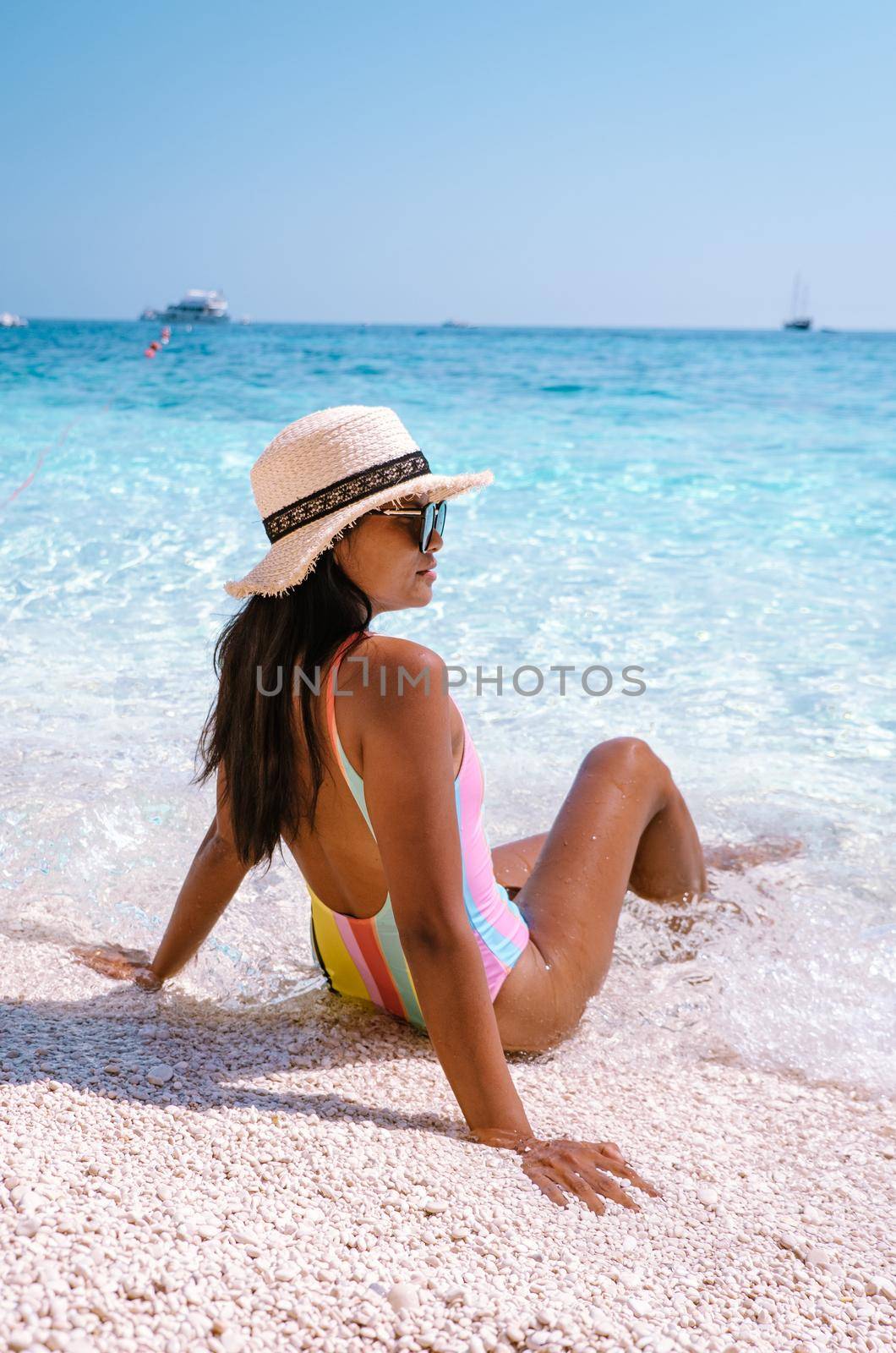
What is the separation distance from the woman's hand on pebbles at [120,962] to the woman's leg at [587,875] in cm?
84

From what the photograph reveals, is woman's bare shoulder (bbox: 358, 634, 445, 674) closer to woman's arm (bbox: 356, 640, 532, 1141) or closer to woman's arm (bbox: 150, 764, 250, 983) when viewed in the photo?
woman's arm (bbox: 356, 640, 532, 1141)

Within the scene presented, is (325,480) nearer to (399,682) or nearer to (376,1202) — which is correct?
(399,682)

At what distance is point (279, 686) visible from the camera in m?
1.93

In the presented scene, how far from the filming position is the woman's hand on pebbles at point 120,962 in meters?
2.56

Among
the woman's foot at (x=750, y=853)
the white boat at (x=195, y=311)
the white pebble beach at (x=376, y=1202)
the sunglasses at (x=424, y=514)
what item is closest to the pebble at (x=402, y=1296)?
the white pebble beach at (x=376, y=1202)

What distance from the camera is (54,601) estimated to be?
6.37 m

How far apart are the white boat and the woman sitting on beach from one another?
72025 millimetres

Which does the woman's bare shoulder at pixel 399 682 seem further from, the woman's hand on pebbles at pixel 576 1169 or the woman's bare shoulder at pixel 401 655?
the woman's hand on pebbles at pixel 576 1169

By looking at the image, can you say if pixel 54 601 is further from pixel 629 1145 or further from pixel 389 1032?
pixel 629 1145

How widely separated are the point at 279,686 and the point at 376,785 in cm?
26

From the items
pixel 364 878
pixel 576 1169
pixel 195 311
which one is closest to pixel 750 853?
pixel 364 878

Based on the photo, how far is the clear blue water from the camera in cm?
297

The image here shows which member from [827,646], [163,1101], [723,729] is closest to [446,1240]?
[163,1101]

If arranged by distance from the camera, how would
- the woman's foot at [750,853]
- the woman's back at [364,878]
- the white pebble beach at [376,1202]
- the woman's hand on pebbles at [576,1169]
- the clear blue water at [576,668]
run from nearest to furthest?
the white pebble beach at [376,1202]
the woman's hand on pebbles at [576,1169]
the woman's back at [364,878]
the clear blue water at [576,668]
the woman's foot at [750,853]
